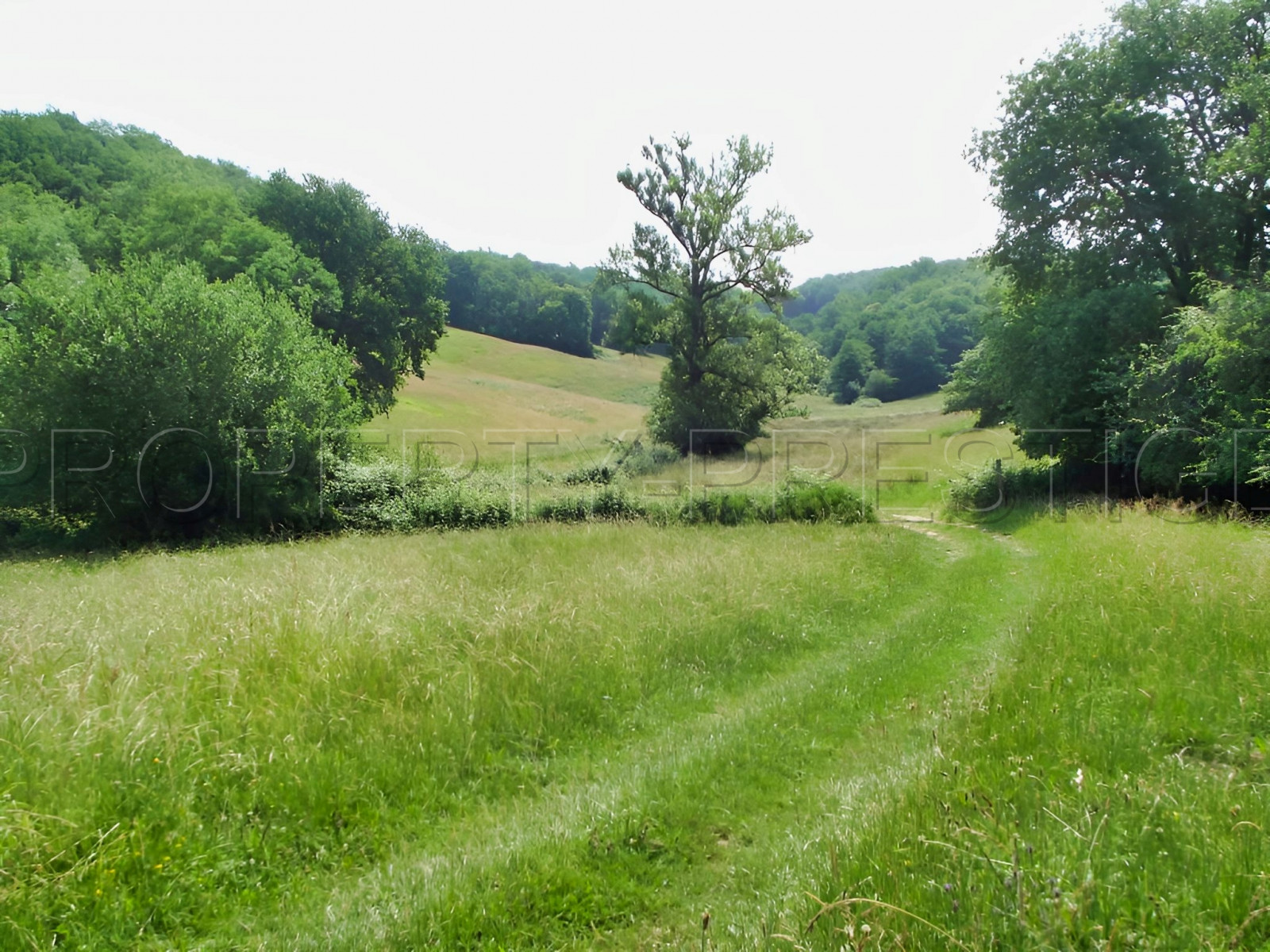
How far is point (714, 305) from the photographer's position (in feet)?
118

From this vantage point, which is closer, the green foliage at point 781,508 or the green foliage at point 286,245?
the green foliage at point 781,508

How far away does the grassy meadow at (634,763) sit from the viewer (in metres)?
2.99

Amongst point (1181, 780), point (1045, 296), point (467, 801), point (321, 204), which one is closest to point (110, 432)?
point (467, 801)

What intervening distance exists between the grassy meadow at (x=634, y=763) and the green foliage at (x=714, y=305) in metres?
26.5

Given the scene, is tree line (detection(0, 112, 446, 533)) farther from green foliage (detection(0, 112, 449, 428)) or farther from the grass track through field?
the grass track through field

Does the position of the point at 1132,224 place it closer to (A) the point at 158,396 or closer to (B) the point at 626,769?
(B) the point at 626,769

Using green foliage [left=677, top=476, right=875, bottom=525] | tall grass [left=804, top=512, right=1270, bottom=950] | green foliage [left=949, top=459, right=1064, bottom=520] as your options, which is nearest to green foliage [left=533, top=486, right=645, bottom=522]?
green foliage [left=677, top=476, right=875, bottom=525]

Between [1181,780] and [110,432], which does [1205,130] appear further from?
[110,432]

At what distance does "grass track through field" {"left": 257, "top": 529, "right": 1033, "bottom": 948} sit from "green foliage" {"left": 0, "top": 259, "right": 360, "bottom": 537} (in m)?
15.9

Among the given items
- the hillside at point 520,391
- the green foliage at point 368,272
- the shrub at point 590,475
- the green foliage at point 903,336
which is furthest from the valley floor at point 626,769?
the green foliage at point 903,336

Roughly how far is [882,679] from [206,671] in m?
6.06

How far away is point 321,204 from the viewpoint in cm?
3731

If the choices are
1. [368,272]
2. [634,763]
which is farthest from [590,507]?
[368,272]

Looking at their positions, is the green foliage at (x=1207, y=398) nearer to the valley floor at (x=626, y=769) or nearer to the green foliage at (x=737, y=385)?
the valley floor at (x=626, y=769)
